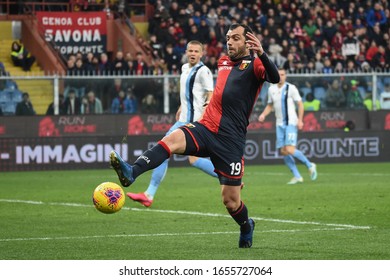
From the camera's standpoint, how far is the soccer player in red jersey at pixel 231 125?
413 inches

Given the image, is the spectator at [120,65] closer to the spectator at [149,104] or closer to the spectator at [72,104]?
the spectator at [149,104]

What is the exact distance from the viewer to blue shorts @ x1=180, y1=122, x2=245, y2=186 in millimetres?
10520

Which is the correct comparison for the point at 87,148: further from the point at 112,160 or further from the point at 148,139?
the point at 112,160

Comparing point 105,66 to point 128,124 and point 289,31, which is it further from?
point 289,31

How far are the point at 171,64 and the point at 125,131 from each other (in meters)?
5.63

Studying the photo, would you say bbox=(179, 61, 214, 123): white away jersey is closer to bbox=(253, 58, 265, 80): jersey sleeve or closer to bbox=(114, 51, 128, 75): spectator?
bbox=(253, 58, 265, 80): jersey sleeve

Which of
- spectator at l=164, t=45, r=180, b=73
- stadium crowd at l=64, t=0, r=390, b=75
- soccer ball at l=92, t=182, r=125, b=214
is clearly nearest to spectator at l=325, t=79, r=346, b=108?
stadium crowd at l=64, t=0, r=390, b=75

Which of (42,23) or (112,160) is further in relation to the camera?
(42,23)

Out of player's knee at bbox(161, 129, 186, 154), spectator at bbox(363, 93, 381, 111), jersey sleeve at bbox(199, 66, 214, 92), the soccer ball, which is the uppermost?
jersey sleeve at bbox(199, 66, 214, 92)

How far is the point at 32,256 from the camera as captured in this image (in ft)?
33.0

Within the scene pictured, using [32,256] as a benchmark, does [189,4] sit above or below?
above

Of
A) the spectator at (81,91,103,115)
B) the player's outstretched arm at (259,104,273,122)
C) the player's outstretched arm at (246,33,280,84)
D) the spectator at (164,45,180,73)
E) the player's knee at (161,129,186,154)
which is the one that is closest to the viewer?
the player's outstretched arm at (246,33,280,84)

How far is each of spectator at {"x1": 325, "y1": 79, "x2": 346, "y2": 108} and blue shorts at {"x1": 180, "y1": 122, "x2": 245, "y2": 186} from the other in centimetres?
1733
